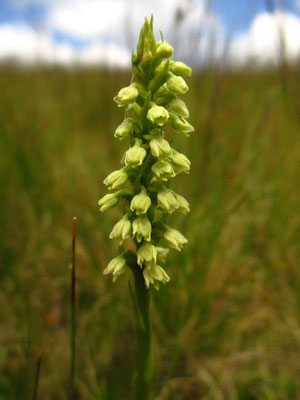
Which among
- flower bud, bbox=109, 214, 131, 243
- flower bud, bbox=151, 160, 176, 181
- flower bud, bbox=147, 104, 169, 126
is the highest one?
flower bud, bbox=147, 104, 169, 126

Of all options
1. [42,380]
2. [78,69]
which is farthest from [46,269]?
[78,69]

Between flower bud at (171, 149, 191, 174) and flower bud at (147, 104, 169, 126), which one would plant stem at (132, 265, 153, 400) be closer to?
flower bud at (171, 149, 191, 174)

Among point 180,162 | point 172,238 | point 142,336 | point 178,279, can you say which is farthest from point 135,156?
point 178,279

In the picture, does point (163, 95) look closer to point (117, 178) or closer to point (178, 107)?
point (178, 107)

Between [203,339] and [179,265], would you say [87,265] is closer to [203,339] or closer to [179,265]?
[179,265]

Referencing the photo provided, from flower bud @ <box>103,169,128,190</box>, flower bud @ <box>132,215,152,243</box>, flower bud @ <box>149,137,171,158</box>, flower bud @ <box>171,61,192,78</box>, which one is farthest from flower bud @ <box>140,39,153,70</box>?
flower bud @ <box>132,215,152,243</box>

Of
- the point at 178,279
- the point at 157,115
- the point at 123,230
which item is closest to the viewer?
the point at 157,115
